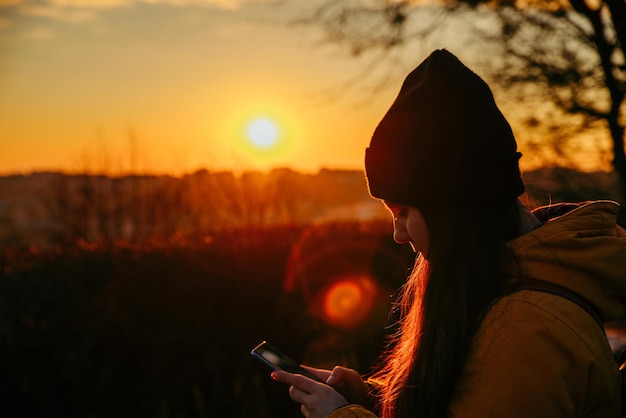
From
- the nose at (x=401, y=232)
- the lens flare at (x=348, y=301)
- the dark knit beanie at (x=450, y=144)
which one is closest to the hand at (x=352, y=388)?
the nose at (x=401, y=232)

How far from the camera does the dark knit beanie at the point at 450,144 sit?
1677mm

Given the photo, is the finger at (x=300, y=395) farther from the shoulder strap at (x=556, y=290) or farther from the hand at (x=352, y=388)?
the shoulder strap at (x=556, y=290)

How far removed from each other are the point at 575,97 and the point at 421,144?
17.9ft

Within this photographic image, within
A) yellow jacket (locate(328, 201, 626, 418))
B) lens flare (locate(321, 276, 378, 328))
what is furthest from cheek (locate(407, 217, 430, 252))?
lens flare (locate(321, 276, 378, 328))

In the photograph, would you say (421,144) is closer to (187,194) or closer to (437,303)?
(437,303)

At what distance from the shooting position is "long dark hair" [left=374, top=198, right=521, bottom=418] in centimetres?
163

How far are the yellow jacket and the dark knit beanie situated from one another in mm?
169

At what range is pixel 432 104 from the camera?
1.71m

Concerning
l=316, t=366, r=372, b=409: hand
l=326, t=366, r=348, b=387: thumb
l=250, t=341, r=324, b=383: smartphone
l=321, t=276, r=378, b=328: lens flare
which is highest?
l=250, t=341, r=324, b=383: smartphone

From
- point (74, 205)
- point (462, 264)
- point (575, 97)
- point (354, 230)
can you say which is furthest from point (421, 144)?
point (74, 205)

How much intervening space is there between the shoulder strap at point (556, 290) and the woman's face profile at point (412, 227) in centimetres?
25

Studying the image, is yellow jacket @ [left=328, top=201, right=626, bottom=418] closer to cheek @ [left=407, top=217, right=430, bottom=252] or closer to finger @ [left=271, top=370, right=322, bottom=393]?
cheek @ [left=407, top=217, right=430, bottom=252]

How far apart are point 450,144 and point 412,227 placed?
229 millimetres

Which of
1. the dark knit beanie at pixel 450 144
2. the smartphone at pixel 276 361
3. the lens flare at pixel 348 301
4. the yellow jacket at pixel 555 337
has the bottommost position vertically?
the lens flare at pixel 348 301
